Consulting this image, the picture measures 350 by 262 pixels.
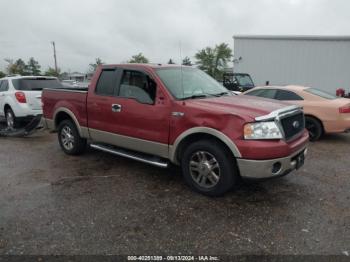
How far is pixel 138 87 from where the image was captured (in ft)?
15.6

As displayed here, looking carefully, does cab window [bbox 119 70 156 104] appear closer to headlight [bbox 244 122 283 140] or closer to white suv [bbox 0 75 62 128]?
headlight [bbox 244 122 283 140]

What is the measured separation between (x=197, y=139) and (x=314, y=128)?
4.52 m

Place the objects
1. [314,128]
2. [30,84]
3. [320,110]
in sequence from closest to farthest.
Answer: [320,110] → [314,128] → [30,84]

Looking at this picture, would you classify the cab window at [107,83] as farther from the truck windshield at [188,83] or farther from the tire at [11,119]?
the tire at [11,119]

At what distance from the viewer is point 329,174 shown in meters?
5.02

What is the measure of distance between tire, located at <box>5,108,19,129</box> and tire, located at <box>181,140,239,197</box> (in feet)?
20.9

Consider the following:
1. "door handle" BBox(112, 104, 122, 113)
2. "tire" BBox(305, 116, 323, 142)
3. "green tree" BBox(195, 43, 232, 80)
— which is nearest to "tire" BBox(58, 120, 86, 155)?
"door handle" BBox(112, 104, 122, 113)

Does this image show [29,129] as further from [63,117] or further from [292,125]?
[292,125]

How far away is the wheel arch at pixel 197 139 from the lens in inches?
146

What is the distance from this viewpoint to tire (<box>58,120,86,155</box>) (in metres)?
5.90

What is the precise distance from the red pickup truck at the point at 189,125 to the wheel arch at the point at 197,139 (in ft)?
0.04

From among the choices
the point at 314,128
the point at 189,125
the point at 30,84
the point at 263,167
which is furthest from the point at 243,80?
the point at 263,167

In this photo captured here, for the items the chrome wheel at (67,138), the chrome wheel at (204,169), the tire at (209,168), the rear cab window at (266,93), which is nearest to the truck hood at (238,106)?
the tire at (209,168)

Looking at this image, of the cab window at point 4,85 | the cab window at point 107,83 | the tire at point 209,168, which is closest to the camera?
the tire at point 209,168
